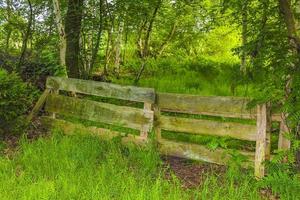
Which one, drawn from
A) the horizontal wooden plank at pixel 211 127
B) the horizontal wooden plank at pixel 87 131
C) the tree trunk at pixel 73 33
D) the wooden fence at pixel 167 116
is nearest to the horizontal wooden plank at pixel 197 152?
the wooden fence at pixel 167 116

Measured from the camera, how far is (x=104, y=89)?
7.55 meters

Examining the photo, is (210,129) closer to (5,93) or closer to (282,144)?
(282,144)

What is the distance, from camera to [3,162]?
6125mm

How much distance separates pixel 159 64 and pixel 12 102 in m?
7.72

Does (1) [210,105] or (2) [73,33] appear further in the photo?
(2) [73,33]

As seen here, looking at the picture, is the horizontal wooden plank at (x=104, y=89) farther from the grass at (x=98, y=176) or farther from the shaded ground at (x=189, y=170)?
the shaded ground at (x=189, y=170)

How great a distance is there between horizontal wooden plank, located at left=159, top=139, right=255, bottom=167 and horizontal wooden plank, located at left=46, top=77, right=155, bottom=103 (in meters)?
0.79

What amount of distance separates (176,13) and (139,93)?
7.29 metres

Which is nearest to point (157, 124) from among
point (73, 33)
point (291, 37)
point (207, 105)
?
point (207, 105)

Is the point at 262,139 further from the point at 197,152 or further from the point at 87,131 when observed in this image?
the point at 87,131

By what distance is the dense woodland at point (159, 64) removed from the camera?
528cm

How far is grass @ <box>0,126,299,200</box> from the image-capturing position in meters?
4.88

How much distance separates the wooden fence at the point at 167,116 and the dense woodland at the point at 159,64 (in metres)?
0.23

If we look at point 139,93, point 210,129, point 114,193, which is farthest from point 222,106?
point 114,193
